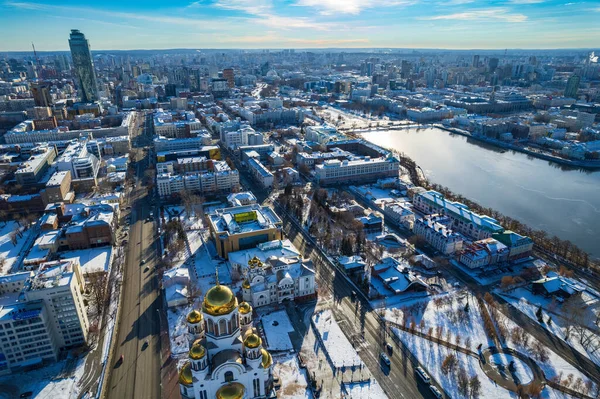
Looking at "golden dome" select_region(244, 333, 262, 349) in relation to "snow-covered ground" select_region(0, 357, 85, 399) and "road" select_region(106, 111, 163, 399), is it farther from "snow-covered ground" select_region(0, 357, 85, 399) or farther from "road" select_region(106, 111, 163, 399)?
"snow-covered ground" select_region(0, 357, 85, 399)

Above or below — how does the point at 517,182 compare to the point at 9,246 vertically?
below

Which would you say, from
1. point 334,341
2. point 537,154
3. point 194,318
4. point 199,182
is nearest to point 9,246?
point 199,182

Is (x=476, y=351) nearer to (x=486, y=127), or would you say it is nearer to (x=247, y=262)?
(x=247, y=262)

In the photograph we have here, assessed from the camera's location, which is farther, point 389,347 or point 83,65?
point 83,65

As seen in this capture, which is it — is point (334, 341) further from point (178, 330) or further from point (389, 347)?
point (178, 330)

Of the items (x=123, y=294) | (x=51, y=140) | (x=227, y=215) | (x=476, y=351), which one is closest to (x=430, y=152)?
(x=227, y=215)

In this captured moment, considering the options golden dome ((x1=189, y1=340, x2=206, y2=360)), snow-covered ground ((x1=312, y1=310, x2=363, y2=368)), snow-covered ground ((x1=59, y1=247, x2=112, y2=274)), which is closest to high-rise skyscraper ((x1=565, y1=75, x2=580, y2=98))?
snow-covered ground ((x1=312, y1=310, x2=363, y2=368))
